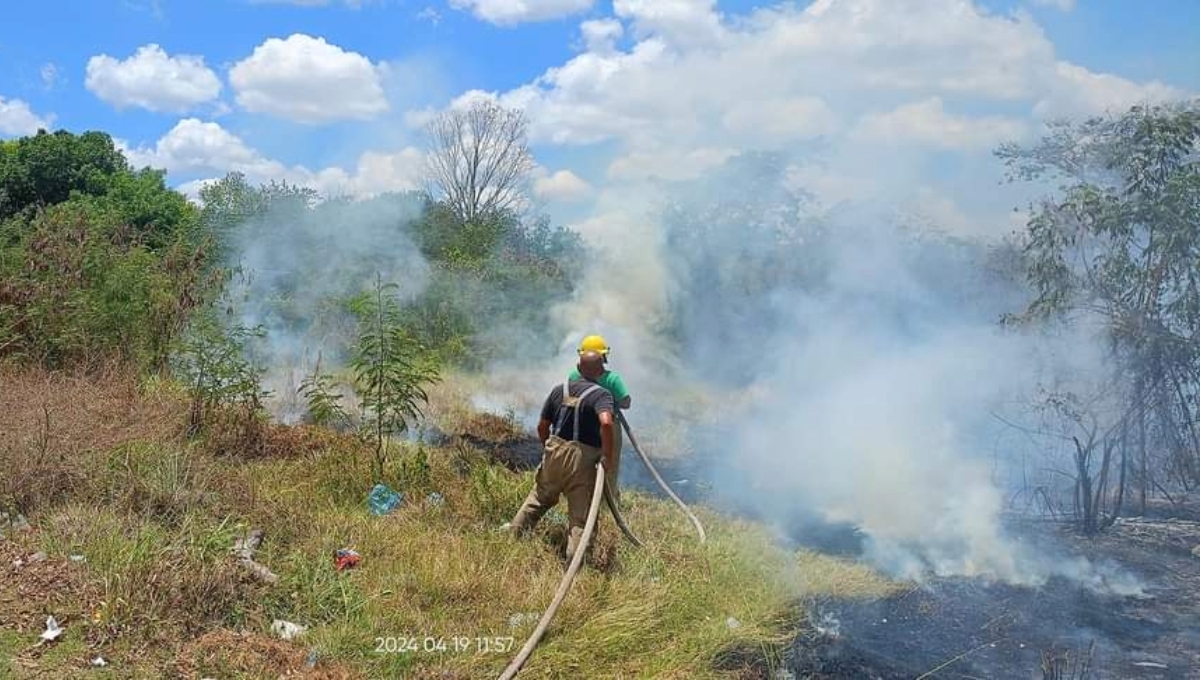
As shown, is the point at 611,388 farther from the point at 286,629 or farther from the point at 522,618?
the point at 286,629

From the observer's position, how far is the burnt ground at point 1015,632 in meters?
4.83

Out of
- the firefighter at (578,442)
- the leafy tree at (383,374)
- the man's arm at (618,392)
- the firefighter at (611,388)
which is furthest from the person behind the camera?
the leafy tree at (383,374)

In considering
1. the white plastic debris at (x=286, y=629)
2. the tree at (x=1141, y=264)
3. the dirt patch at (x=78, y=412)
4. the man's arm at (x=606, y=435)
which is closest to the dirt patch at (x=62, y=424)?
the dirt patch at (x=78, y=412)

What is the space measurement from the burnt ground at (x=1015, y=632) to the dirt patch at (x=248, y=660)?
2563 millimetres

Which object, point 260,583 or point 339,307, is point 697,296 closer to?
point 339,307

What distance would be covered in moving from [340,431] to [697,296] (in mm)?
6253

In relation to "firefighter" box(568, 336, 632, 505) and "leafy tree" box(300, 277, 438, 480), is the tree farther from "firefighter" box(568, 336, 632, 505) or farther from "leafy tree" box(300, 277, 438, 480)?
"leafy tree" box(300, 277, 438, 480)

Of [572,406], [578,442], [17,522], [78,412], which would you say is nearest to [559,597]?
[578,442]

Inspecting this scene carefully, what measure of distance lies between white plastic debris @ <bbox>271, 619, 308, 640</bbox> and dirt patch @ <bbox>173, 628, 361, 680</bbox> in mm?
148

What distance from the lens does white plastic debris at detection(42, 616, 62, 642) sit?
12.7 ft

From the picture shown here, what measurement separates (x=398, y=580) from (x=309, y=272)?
9.34 meters

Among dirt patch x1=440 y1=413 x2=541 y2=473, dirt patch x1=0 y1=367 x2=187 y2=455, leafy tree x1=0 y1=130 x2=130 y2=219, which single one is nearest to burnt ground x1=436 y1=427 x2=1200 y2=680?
dirt patch x1=440 y1=413 x2=541 y2=473

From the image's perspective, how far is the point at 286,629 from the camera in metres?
4.33

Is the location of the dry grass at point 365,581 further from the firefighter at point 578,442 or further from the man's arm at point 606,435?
the man's arm at point 606,435
